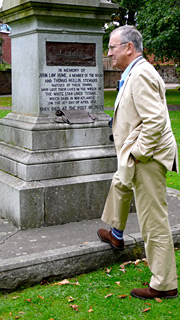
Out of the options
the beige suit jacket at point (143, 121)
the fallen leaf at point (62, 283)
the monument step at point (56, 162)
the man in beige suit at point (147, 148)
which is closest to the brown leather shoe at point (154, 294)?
the man in beige suit at point (147, 148)

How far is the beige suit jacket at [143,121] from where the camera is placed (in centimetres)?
360

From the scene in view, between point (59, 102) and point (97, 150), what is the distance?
29.4 inches

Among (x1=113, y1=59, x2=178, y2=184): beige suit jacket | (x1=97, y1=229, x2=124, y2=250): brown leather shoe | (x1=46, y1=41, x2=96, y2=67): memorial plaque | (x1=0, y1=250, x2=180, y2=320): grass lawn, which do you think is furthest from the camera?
(x1=46, y1=41, x2=96, y2=67): memorial plaque

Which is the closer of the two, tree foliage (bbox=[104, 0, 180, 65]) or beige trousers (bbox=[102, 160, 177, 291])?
beige trousers (bbox=[102, 160, 177, 291])

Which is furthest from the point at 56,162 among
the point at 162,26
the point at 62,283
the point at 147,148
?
the point at 162,26

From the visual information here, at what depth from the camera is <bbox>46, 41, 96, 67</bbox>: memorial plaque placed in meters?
5.52

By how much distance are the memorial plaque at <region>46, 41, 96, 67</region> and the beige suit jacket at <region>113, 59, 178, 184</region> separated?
6.05 feet

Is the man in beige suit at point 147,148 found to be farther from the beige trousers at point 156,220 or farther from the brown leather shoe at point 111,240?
the brown leather shoe at point 111,240

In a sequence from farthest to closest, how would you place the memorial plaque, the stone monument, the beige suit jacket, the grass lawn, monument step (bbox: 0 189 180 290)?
the memorial plaque, the stone monument, monument step (bbox: 0 189 180 290), the grass lawn, the beige suit jacket

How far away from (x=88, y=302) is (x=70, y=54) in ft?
9.82

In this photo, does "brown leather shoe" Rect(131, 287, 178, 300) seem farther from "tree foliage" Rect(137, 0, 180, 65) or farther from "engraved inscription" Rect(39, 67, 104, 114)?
"tree foliage" Rect(137, 0, 180, 65)

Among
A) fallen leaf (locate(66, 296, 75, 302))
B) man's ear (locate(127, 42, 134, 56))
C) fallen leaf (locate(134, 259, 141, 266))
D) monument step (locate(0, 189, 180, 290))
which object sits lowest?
fallen leaf (locate(66, 296, 75, 302))

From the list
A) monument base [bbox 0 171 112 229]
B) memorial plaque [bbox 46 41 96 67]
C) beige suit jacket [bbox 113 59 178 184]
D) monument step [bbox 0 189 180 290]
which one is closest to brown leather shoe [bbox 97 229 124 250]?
monument step [bbox 0 189 180 290]

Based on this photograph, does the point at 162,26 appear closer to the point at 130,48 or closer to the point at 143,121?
the point at 130,48
